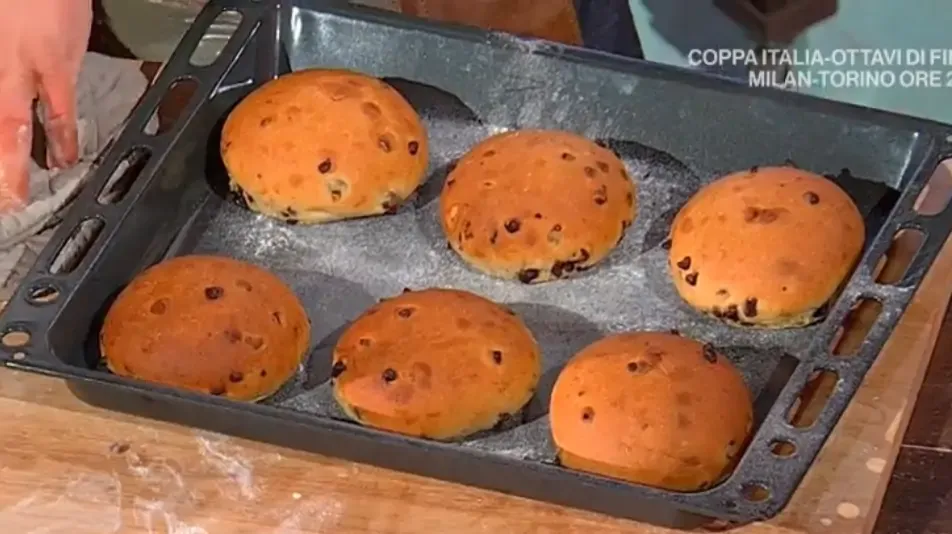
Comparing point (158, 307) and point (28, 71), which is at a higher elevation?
point (28, 71)

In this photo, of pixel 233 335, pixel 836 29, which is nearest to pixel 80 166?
pixel 233 335

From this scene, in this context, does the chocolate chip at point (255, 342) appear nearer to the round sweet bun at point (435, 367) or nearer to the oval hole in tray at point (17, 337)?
the round sweet bun at point (435, 367)

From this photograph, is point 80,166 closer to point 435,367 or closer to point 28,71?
point 28,71

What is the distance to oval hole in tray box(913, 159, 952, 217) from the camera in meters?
1.20

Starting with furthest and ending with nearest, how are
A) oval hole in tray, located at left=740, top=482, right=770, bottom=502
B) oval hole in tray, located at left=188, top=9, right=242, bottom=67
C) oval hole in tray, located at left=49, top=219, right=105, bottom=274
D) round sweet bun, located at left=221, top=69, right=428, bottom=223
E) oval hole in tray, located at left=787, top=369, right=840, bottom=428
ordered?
oval hole in tray, located at left=188, top=9, right=242, bottom=67, round sweet bun, located at left=221, top=69, right=428, bottom=223, oval hole in tray, located at left=49, top=219, right=105, bottom=274, oval hole in tray, located at left=787, top=369, right=840, bottom=428, oval hole in tray, located at left=740, top=482, right=770, bottom=502

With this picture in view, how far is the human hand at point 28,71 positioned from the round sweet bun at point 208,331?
0.42 feet

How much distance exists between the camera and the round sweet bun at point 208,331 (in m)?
1.09

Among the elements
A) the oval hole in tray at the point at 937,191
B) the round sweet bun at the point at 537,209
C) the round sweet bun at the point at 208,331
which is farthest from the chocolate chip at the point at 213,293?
the oval hole in tray at the point at 937,191

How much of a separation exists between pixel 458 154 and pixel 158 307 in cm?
34

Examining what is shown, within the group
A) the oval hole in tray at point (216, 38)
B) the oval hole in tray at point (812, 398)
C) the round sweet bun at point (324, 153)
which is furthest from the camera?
the oval hole in tray at point (216, 38)

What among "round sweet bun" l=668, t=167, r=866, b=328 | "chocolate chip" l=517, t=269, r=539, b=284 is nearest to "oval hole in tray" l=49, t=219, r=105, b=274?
"chocolate chip" l=517, t=269, r=539, b=284

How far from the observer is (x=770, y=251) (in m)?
1.15

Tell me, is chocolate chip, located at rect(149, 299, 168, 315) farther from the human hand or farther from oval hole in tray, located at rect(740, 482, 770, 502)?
oval hole in tray, located at rect(740, 482, 770, 502)

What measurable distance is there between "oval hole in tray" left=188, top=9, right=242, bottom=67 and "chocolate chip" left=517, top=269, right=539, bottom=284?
364 millimetres
